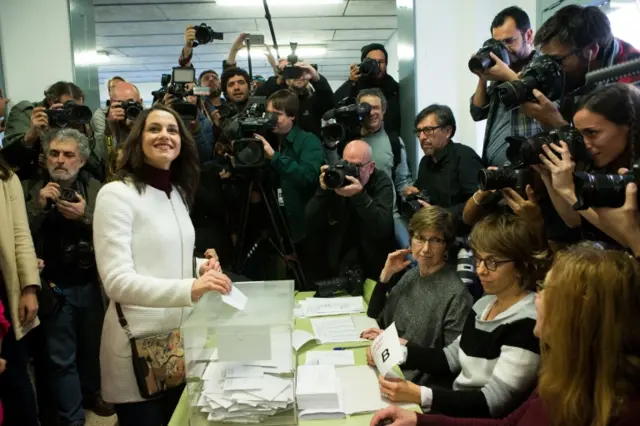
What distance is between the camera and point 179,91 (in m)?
2.41

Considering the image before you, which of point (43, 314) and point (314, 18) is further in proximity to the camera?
point (314, 18)

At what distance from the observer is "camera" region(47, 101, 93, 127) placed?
233 cm

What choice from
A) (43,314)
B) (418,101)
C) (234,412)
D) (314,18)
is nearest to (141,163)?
(234,412)

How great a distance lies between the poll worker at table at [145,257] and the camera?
138 centimetres

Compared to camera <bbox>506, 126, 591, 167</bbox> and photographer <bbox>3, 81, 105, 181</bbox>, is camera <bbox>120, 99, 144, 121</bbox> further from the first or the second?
camera <bbox>506, 126, 591, 167</bbox>

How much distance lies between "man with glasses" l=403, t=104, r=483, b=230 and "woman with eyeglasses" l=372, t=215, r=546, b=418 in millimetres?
714

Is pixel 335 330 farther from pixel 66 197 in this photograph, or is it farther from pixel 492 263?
pixel 66 197

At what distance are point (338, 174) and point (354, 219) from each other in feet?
1.00

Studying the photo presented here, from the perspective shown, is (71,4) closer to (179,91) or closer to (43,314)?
(179,91)

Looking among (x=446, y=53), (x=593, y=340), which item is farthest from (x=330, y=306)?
(x=446, y=53)

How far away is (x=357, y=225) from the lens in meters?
2.33

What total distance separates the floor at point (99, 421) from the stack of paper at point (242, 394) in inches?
60.1

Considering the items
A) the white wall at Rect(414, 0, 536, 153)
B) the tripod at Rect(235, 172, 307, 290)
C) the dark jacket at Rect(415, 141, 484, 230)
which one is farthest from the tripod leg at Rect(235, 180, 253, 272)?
the white wall at Rect(414, 0, 536, 153)

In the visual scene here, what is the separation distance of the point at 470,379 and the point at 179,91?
1806mm
